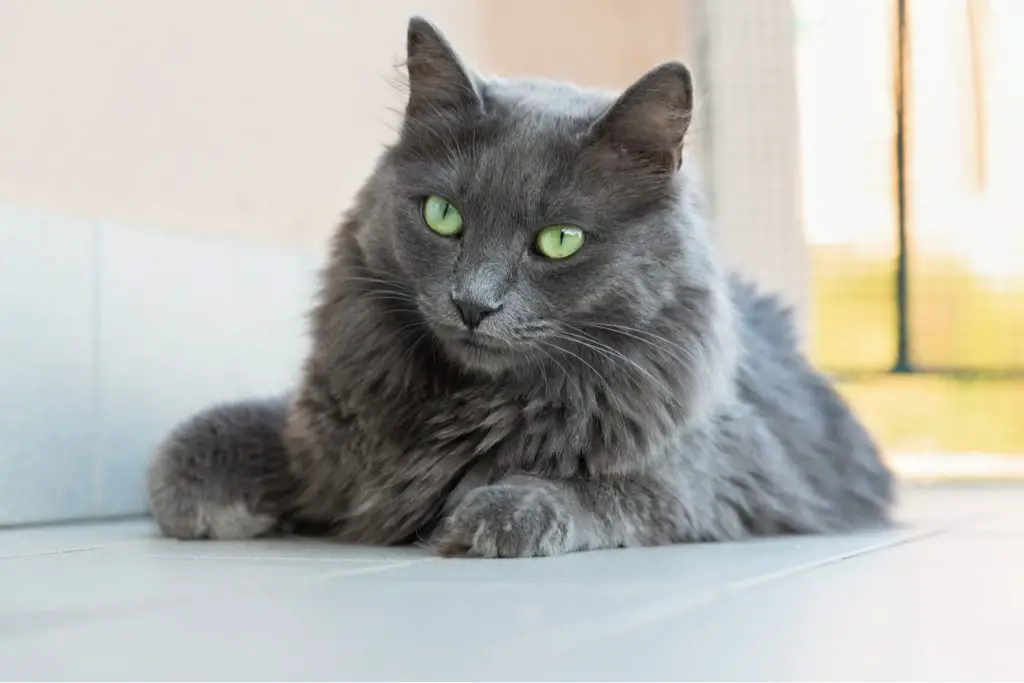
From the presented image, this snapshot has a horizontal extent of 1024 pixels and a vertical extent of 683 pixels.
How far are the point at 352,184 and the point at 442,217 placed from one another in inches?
51.8

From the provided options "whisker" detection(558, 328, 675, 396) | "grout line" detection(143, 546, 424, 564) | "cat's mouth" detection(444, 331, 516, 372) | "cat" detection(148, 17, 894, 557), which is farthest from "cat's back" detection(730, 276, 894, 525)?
"grout line" detection(143, 546, 424, 564)

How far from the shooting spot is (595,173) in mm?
1713

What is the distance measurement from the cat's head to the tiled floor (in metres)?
0.33

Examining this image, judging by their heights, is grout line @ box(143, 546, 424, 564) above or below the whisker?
below

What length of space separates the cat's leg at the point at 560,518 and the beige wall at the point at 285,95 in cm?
96

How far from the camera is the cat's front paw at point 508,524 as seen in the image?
5.18ft

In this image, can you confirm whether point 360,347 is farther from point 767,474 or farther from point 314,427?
point 767,474

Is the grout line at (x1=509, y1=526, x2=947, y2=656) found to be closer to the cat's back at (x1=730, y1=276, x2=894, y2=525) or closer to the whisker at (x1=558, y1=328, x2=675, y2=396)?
the whisker at (x1=558, y1=328, x2=675, y2=396)

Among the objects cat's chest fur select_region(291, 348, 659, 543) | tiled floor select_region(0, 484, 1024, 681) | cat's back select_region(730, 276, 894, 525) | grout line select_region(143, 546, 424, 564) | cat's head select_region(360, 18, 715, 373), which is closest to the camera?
tiled floor select_region(0, 484, 1024, 681)

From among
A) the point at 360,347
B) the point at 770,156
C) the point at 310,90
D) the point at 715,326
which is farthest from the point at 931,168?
the point at 360,347

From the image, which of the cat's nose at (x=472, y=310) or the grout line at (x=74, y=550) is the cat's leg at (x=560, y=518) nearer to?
the cat's nose at (x=472, y=310)

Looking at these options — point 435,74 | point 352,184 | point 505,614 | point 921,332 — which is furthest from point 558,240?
point 921,332

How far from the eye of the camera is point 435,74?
1789 mm

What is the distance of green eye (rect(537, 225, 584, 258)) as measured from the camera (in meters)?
1.68
